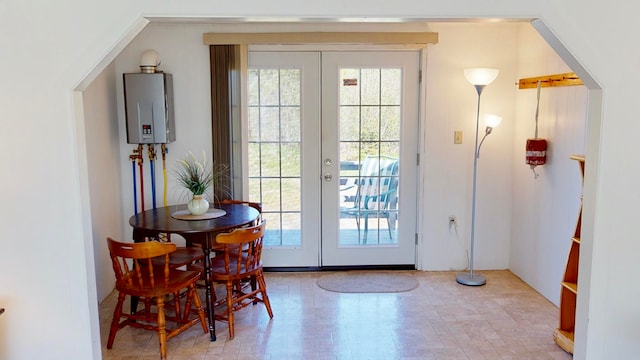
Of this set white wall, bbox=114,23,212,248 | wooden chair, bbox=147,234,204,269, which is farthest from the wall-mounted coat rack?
wooden chair, bbox=147,234,204,269

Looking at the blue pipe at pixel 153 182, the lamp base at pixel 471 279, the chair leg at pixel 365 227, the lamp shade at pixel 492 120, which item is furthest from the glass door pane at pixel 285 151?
the lamp shade at pixel 492 120

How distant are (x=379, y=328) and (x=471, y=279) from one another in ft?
4.13

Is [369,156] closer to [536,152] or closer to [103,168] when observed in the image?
[536,152]

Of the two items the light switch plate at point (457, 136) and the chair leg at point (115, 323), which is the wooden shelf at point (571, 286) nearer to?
the light switch plate at point (457, 136)

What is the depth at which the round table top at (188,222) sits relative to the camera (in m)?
3.33

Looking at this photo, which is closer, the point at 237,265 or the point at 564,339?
the point at 564,339

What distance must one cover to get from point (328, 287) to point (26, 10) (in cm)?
294

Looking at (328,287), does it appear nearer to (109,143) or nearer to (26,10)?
(109,143)

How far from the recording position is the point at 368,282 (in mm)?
4484

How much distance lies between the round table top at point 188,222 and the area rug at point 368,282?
39.4 inches

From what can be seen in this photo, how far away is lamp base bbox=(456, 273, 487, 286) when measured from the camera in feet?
14.5

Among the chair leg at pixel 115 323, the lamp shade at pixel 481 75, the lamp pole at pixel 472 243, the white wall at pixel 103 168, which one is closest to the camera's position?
the chair leg at pixel 115 323

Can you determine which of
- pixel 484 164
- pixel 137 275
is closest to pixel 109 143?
pixel 137 275

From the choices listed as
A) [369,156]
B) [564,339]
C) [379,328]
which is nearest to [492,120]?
[369,156]
